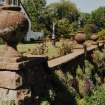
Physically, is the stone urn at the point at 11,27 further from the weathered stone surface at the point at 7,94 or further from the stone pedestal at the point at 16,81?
the weathered stone surface at the point at 7,94

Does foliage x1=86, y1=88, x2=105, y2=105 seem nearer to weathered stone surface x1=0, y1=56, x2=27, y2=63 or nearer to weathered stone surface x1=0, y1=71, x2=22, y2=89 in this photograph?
weathered stone surface x1=0, y1=56, x2=27, y2=63

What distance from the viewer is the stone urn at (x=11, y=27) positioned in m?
6.48

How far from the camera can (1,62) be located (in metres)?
6.48

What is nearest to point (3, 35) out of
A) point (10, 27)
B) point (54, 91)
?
point (10, 27)

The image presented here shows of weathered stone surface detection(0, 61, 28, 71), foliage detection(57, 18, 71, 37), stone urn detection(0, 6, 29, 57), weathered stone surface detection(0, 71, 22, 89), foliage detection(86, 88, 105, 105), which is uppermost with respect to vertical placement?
stone urn detection(0, 6, 29, 57)

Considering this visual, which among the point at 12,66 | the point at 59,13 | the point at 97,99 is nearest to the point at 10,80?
the point at 12,66

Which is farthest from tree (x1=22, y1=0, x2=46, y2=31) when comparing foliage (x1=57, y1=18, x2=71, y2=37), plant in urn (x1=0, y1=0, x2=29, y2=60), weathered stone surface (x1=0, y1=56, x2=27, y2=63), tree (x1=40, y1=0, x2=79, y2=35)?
weathered stone surface (x1=0, y1=56, x2=27, y2=63)

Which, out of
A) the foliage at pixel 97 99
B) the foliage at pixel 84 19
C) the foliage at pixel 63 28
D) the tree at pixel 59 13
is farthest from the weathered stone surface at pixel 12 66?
the foliage at pixel 84 19

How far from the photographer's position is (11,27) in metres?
6.45

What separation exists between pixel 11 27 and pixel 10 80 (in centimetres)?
88

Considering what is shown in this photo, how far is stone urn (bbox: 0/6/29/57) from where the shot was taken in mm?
6477

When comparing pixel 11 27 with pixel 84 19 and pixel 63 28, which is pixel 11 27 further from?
pixel 84 19

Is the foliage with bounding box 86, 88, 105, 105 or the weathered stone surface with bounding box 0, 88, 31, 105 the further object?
the foliage with bounding box 86, 88, 105, 105

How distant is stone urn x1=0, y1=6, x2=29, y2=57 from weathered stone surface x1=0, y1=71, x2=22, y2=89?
16.0 inches
